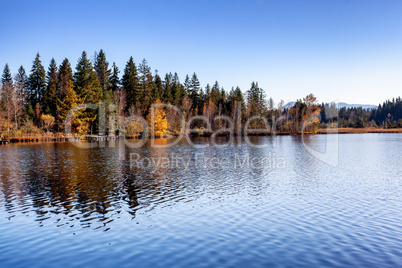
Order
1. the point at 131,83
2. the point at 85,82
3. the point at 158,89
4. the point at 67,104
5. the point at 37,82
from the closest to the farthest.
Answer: the point at 67,104, the point at 85,82, the point at 37,82, the point at 131,83, the point at 158,89

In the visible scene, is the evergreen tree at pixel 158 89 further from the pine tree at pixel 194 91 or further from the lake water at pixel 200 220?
the lake water at pixel 200 220

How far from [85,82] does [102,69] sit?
16063mm

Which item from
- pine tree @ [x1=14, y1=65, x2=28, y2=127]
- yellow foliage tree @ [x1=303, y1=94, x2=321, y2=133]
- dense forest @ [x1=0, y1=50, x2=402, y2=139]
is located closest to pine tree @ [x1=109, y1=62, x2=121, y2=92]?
dense forest @ [x1=0, y1=50, x2=402, y2=139]

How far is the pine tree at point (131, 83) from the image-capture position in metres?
95.2

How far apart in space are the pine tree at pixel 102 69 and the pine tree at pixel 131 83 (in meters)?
5.88

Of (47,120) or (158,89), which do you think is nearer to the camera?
(47,120)

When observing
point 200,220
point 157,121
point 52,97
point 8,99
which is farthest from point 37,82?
point 200,220

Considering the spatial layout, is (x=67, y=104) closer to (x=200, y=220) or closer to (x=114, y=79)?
(x=114, y=79)

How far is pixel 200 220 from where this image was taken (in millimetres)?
12680

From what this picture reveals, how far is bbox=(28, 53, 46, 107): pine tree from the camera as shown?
292ft

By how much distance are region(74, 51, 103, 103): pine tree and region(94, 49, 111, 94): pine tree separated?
11.4 meters

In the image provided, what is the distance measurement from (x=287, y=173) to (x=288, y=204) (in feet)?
33.5

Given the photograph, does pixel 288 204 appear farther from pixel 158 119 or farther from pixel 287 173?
pixel 158 119

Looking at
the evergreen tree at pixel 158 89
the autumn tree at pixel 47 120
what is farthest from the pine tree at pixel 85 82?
the evergreen tree at pixel 158 89
